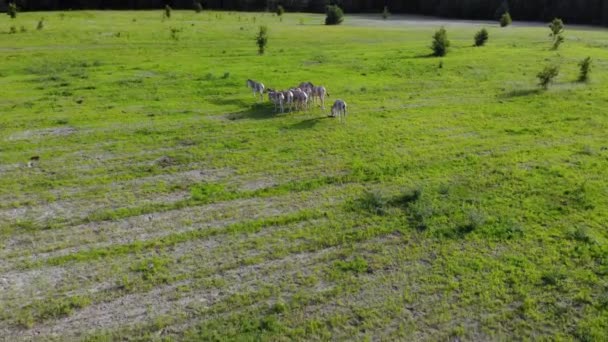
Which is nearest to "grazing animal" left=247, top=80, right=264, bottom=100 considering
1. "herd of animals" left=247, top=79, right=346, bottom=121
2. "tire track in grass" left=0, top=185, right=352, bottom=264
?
"herd of animals" left=247, top=79, right=346, bottom=121

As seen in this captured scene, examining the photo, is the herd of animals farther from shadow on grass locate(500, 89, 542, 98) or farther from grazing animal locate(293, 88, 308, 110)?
shadow on grass locate(500, 89, 542, 98)

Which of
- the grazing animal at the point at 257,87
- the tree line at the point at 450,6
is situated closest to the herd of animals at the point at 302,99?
the grazing animal at the point at 257,87

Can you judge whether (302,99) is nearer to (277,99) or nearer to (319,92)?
(319,92)

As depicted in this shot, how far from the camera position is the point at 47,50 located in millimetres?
35406

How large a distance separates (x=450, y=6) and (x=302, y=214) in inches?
3552

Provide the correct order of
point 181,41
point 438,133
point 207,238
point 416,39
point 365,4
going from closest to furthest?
point 207,238
point 438,133
point 181,41
point 416,39
point 365,4

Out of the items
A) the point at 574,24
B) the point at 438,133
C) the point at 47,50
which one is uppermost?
the point at 574,24

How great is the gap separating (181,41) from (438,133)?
1202 inches

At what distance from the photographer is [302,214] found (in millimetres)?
11562

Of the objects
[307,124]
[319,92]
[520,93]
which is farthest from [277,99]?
[520,93]

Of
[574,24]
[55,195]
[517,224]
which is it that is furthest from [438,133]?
[574,24]

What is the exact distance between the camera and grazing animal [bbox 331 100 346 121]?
18.6 m

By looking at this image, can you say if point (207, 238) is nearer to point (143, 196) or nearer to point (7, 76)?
point (143, 196)

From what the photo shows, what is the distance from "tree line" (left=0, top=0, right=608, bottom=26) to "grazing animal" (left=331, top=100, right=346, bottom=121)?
227 ft
